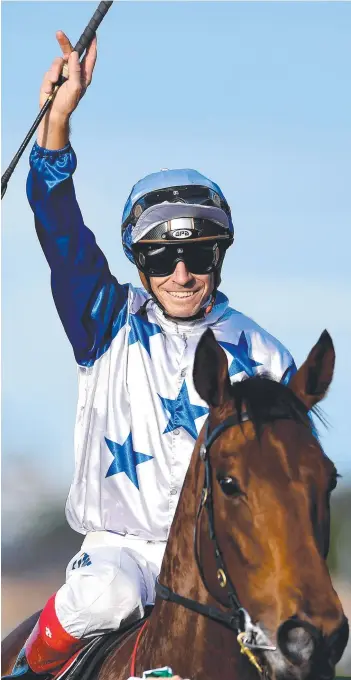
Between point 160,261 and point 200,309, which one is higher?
point 160,261

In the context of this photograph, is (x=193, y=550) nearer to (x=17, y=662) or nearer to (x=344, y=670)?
(x=17, y=662)

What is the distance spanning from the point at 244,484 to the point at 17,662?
157cm

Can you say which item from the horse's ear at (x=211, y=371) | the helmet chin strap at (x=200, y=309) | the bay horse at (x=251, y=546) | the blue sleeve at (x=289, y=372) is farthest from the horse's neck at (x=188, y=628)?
the helmet chin strap at (x=200, y=309)

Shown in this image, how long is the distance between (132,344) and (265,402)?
3.91 ft

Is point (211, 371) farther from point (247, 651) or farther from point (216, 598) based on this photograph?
point (247, 651)

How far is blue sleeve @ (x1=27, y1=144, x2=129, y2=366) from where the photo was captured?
4680 mm

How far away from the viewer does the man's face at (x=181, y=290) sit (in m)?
4.91

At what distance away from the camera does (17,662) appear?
4703 millimetres

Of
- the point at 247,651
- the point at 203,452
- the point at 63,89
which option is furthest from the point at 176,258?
the point at 247,651

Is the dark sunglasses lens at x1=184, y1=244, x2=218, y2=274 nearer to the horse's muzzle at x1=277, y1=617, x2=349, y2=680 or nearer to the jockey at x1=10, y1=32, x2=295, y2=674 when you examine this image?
the jockey at x1=10, y1=32, x2=295, y2=674

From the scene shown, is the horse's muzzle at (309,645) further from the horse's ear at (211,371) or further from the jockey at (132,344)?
the jockey at (132,344)

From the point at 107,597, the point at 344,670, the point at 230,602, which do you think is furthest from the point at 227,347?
the point at 344,670

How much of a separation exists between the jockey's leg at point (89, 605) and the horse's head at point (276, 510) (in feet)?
1.93

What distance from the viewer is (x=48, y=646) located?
443 cm
